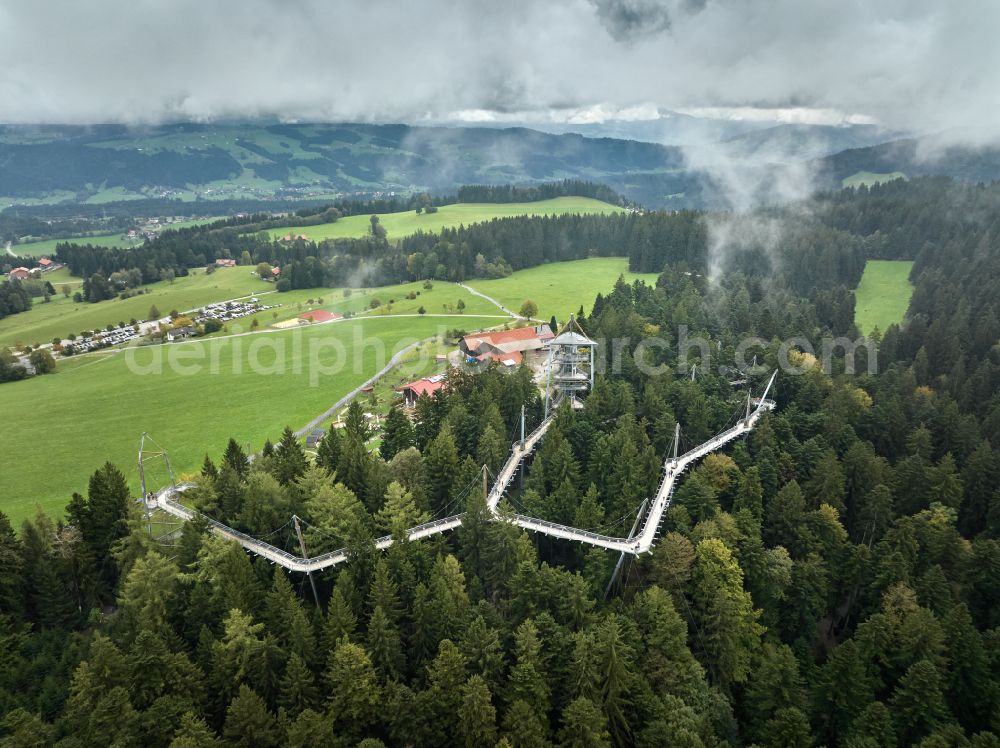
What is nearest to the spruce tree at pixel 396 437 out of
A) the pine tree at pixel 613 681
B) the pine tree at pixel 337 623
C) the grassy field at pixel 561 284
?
the pine tree at pixel 337 623

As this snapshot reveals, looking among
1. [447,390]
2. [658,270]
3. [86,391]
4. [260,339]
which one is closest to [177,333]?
[260,339]

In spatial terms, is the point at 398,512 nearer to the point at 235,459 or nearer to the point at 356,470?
the point at 356,470

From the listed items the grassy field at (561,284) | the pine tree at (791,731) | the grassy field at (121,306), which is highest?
the pine tree at (791,731)

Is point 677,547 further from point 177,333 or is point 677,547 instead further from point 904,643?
point 177,333

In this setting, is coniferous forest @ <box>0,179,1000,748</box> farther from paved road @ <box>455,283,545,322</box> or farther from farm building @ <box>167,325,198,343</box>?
farm building @ <box>167,325,198,343</box>

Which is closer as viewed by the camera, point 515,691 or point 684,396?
point 515,691

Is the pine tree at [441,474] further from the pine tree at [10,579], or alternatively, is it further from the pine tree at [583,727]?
the pine tree at [10,579]

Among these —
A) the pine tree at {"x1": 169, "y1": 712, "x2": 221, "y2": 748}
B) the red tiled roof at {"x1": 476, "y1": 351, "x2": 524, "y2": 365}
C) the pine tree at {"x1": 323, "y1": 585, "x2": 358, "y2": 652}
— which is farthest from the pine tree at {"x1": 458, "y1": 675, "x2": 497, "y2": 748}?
the red tiled roof at {"x1": 476, "y1": 351, "x2": 524, "y2": 365}
